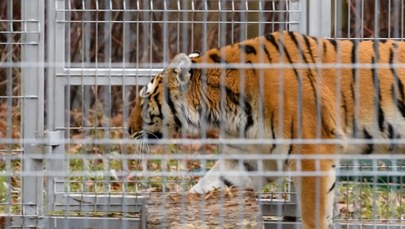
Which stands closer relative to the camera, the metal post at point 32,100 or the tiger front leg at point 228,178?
the metal post at point 32,100

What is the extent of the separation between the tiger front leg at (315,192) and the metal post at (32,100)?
1.51m

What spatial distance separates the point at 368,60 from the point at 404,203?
1.37 m

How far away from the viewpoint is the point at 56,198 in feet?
23.4

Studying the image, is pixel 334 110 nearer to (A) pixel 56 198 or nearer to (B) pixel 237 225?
(B) pixel 237 225

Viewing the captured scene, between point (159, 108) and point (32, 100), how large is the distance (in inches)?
30.8

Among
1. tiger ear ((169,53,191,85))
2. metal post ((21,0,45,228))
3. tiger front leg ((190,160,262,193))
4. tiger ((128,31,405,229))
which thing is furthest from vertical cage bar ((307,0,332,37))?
metal post ((21,0,45,228))

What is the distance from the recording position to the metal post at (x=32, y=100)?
6.77 m

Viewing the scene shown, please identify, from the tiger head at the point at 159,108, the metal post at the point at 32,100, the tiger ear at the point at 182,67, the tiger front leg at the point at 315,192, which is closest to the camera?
the tiger front leg at the point at 315,192

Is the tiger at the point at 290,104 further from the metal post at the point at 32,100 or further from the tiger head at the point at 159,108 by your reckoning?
the metal post at the point at 32,100

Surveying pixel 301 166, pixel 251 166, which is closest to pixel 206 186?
pixel 251 166

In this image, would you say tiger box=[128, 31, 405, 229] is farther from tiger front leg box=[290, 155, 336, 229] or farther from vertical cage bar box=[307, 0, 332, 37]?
vertical cage bar box=[307, 0, 332, 37]

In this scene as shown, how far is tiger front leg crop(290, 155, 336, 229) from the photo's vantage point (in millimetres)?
6578

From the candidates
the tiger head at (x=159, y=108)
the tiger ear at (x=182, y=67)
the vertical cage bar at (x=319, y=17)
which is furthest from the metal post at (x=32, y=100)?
the vertical cage bar at (x=319, y=17)

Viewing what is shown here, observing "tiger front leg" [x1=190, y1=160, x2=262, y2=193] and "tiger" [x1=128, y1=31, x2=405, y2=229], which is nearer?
"tiger" [x1=128, y1=31, x2=405, y2=229]
